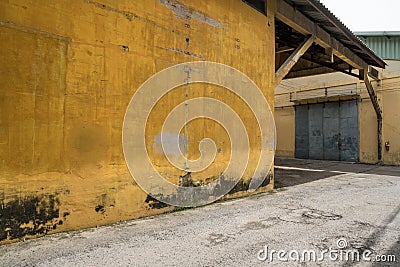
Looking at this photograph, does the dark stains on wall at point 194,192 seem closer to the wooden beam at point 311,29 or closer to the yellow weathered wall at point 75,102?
the yellow weathered wall at point 75,102

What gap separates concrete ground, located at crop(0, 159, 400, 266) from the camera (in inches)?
109

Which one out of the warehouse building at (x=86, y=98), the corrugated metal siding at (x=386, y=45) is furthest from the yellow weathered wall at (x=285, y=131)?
the warehouse building at (x=86, y=98)

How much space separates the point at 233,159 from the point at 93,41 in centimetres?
336

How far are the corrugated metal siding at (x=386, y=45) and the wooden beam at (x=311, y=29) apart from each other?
6.98 m

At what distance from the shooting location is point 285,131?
58.2 feet

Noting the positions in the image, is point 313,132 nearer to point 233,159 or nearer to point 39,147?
point 233,159

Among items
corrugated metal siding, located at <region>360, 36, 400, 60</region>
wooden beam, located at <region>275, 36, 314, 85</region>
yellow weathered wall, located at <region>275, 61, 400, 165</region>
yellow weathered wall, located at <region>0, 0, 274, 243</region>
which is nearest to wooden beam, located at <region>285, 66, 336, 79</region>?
yellow weathered wall, located at <region>275, 61, 400, 165</region>

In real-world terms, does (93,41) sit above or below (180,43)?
below

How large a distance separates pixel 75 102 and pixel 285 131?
1587cm

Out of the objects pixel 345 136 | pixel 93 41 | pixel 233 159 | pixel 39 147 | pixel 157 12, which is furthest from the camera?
pixel 345 136

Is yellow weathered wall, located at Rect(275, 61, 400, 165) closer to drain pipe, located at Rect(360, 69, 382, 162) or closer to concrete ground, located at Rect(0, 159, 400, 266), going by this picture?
drain pipe, located at Rect(360, 69, 382, 162)

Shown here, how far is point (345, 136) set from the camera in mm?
14812

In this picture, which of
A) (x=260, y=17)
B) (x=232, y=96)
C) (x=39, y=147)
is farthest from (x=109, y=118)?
(x=260, y=17)

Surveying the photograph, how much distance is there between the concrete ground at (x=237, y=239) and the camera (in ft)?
9.09
